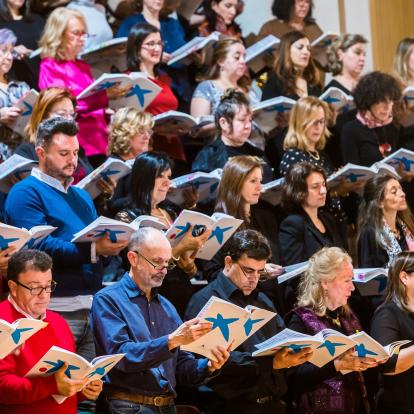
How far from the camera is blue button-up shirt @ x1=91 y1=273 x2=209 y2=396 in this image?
14.3ft

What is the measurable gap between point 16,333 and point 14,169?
148 cm

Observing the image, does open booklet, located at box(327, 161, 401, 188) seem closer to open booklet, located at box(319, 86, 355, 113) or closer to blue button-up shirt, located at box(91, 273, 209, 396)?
open booklet, located at box(319, 86, 355, 113)

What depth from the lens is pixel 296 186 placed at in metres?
6.07

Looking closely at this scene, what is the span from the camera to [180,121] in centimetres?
651

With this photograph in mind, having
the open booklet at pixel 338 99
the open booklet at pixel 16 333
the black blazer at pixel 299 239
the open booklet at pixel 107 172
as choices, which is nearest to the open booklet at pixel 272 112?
the open booklet at pixel 338 99

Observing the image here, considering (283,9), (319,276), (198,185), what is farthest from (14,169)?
(283,9)

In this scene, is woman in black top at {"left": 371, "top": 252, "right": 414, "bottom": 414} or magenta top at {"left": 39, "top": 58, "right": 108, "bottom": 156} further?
magenta top at {"left": 39, "top": 58, "right": 108, "bottom": 156}

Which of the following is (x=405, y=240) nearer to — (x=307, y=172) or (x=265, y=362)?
(x=307, y=172)

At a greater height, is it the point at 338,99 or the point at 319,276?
the point at 338,99

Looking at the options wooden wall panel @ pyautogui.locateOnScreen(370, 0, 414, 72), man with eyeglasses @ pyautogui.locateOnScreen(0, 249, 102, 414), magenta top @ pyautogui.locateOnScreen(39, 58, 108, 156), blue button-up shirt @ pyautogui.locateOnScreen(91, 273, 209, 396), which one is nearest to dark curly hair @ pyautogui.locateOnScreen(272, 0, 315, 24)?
wooden wall panel @ pyautogui.locateOnScreen(370, 0, 414, 72)

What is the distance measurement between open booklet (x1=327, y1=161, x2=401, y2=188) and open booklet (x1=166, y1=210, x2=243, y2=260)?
133 cm

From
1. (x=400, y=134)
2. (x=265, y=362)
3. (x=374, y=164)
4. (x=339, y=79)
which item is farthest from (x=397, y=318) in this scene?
(x=339, y=79)

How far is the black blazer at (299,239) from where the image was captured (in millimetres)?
5852

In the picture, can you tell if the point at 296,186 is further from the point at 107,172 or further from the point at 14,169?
the point at 14,169
